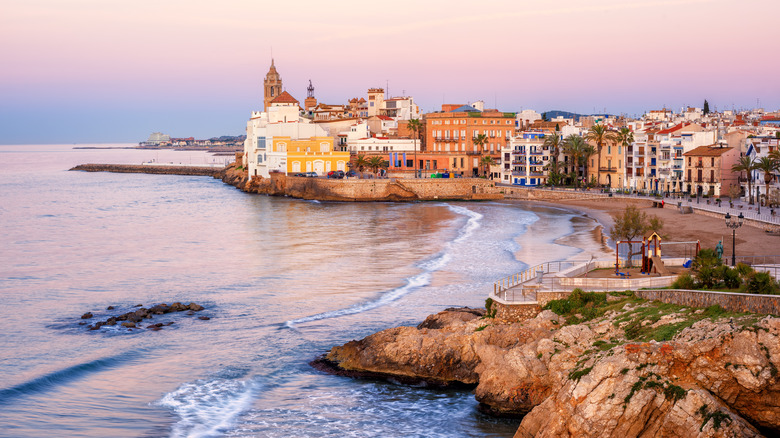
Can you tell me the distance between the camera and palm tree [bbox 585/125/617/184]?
272 feet

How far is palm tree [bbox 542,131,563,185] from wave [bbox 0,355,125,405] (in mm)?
71961

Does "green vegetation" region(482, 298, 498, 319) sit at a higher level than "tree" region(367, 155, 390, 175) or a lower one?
lower

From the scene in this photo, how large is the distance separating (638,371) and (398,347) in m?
8.28

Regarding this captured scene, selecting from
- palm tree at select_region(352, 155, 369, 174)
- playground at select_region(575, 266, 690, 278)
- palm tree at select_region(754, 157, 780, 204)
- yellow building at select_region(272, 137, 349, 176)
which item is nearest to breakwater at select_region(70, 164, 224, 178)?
yellow building at select_region(272, 137, 349, 176)

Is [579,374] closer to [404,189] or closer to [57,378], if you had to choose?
[57,378]

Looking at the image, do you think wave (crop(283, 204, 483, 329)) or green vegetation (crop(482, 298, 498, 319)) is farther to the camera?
wave (crop(283, 204, 483, 329))

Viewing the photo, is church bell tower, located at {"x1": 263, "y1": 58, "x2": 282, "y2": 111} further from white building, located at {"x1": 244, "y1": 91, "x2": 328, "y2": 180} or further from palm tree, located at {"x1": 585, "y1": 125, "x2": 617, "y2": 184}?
palm tree, located at {"x1": 585, "y1": 125, "x2": 617, "y2": 184}

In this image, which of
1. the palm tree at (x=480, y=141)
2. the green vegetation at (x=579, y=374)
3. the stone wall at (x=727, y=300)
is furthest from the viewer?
the palm tree at (x=480, y=141)

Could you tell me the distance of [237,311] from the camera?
31.9 m

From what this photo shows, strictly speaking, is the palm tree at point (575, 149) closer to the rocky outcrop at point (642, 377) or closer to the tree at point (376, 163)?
the tree at point (376, 163)

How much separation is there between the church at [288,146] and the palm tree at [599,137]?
33.1m

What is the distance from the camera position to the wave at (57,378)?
2270 centimetres

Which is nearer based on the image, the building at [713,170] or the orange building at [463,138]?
the building at [713,170]

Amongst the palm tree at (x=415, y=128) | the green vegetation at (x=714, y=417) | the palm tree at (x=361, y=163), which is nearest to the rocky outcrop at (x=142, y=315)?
the green vegetation at (x=714, y=417)
